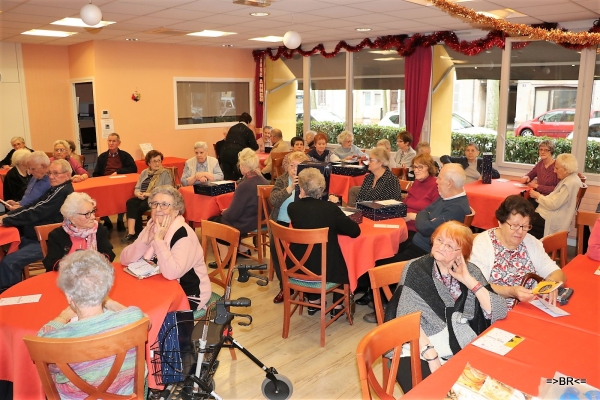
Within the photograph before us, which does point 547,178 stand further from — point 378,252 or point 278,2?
point 278,2

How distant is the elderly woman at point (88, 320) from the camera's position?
2027mm

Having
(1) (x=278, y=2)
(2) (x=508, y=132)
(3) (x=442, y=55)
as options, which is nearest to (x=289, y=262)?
(1) (x=278, y=2)

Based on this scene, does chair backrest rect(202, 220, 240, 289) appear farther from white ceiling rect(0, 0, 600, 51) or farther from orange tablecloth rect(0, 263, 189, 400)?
white ceiling rect(0, 0, 600, 51)

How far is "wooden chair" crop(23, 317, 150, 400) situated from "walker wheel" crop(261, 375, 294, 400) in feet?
3.99

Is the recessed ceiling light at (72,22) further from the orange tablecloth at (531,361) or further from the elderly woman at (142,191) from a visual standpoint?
the orange tablecloth at (531,361)

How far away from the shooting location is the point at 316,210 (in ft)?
12.3

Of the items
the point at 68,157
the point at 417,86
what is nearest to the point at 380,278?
the point at 68,157

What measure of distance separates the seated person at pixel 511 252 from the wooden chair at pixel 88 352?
1.90 m

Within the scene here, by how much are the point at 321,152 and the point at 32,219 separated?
435 cm

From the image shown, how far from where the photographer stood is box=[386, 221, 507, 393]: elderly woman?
230cm

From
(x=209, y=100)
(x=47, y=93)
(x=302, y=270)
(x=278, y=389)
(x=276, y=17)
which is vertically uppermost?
(x=276, y=17)

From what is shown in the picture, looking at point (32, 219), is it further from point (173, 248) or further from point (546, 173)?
point (546, 173)

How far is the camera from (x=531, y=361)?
195 centimetres

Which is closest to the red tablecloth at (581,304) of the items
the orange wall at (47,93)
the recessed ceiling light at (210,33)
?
the recessed ceiling light at (210,33)
